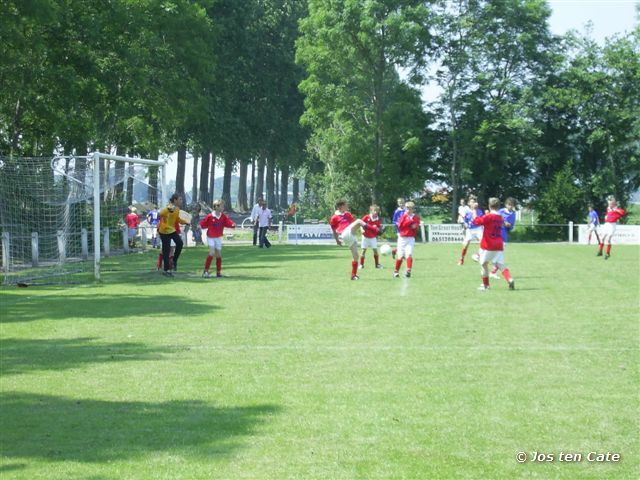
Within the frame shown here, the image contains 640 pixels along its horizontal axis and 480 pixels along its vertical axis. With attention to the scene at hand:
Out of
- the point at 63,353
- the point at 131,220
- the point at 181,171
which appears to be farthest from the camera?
the point at 181,171

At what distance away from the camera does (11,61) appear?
32375 mm

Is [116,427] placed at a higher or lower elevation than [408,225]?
lower

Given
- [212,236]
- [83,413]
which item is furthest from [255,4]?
[83,413]

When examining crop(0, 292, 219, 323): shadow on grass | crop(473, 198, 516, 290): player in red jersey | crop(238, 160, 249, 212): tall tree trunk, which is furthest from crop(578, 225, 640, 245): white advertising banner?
crop(238, 160, 249, 212): tall tree trunk

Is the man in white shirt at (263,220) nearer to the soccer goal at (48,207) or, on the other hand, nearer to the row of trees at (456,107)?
the soccer goal at (48,207)

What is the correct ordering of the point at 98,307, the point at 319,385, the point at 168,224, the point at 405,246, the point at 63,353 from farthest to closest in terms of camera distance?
the point at 168,224 < the point at 405,246 < the point at 98,307 < the point at 63,353 < the point at 319,385

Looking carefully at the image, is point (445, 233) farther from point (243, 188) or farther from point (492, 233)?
point (243, 188)

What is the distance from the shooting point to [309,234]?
48656mm

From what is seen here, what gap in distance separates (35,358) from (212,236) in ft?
40.6

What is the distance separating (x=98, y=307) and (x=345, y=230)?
6249 mm

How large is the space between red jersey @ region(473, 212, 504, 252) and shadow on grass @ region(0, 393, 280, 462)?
11962mm

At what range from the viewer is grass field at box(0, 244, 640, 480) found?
708 cm

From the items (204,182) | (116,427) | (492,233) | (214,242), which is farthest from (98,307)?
(204,182)

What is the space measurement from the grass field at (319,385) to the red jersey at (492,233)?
1.36 m
